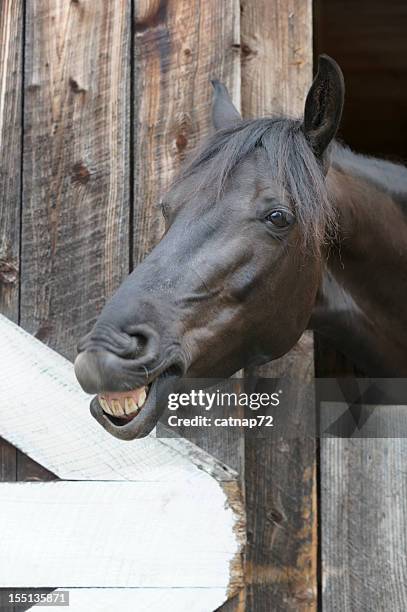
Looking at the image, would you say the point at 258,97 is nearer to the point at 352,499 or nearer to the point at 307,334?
the point at 307,334

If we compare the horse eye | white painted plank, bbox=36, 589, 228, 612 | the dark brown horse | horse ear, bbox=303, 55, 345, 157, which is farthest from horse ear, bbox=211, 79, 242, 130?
white painted plank, bbox=36, 589, 228, 612

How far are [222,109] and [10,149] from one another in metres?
0.59

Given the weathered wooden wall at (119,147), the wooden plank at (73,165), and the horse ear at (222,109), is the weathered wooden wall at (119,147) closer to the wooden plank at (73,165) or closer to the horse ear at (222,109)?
the wooden plank at (73,165)

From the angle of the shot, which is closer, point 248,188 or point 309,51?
point 248,188

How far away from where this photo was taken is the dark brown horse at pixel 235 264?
4.82 feet

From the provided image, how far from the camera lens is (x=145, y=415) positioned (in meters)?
1.48

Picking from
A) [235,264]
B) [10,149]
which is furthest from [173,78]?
[235,264]

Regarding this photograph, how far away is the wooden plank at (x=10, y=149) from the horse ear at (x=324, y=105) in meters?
0.81

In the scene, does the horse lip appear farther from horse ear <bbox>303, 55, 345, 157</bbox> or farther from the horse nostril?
horse ear <bbox>303, 55, 345, 157</bbox>

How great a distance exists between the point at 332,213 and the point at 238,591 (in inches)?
36.5

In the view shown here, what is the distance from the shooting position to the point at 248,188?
1697 millimetres

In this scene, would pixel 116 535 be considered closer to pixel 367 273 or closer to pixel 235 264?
pixel 235 264

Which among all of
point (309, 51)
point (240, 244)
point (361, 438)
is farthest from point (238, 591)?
point (309, 51)

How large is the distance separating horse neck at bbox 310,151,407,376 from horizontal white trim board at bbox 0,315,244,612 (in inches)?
19.4
